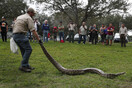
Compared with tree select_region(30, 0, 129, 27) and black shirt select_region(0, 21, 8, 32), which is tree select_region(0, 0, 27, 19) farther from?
black shirt select_region(0, 21, 8, 32)

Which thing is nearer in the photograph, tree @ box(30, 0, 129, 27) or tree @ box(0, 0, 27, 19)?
tree @ box(30, 0, 129, 27)

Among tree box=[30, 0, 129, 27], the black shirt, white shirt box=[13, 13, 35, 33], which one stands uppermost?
tree box=[30, 0, 129, 27]

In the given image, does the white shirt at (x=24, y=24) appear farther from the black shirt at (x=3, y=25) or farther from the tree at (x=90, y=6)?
the tree at (x=90, y=6)

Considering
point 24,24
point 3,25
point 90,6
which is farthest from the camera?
point 90,6

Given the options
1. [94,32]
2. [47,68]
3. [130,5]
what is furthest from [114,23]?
[47,68]

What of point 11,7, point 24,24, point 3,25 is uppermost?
point 11,7

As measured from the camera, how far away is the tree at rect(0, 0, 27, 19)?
40919 millimetres

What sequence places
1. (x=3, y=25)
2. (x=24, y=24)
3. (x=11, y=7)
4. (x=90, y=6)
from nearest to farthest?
(x=24, y=24) < (x=3, y=25) < (x=90, y=6) < (x=11, y=7)

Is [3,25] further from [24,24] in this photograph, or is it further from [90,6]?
[90,6]

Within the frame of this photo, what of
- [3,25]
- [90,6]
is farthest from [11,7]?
[3,25]

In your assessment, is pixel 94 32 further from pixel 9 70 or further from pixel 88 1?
pixel 9 70

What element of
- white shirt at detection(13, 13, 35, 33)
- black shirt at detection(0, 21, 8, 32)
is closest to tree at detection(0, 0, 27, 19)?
black shirt at detection(0, 21, 8, 32)

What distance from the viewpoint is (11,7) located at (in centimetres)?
4162

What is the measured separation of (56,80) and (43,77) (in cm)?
49
